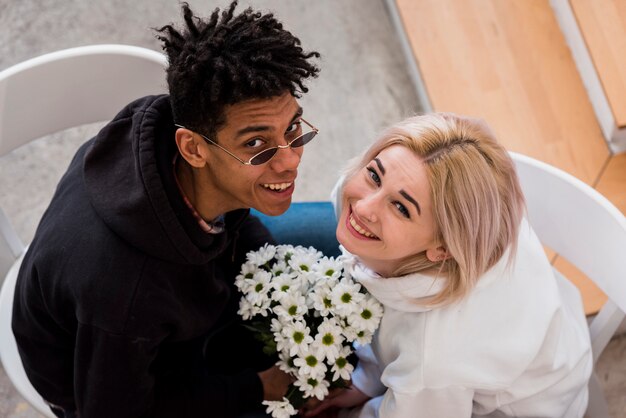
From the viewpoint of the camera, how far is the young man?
3.85 ft

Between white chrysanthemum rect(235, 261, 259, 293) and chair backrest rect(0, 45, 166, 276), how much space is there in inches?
17.5

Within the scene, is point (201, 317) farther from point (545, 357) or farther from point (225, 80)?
point (545, 357)

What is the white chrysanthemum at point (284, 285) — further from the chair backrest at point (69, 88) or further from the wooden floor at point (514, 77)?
the wooden floor at point (514, 77)

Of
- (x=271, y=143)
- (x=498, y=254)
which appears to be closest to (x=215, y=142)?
(x=271, y=143)

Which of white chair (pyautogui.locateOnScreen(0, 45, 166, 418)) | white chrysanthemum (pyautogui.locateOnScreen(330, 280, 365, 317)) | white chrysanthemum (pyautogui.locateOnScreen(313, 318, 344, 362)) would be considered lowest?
white chrysanthemum (pyautogui.locateOnScreen(313, 318, 344, 362))

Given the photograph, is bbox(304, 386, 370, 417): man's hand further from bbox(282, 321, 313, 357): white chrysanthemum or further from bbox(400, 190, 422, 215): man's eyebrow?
bbox(400, 190, 422, 215): man's eyebrow

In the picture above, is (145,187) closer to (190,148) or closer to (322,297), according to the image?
(190,148)

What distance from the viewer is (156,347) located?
1365 mm

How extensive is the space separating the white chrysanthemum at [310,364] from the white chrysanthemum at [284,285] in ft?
0.39

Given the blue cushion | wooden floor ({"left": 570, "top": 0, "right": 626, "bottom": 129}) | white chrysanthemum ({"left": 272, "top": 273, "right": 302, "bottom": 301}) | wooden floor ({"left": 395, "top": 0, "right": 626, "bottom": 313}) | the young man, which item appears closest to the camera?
the young man

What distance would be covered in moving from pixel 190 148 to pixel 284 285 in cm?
35

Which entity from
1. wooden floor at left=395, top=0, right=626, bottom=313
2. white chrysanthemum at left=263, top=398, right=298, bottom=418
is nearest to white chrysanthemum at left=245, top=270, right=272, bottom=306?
white chrysanthemum at left=263, top=398, right=298, bottom=418

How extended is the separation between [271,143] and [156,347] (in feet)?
1.52

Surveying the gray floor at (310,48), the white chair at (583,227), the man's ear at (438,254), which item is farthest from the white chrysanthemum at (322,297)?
the gray floor at (310,48)
